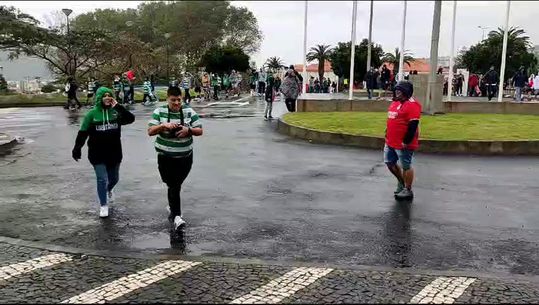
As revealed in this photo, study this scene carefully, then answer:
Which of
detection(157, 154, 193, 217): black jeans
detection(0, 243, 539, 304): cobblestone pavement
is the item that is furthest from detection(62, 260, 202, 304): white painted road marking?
detection(157, 154, 193, 217): black jeans

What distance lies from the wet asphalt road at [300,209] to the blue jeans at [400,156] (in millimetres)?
526

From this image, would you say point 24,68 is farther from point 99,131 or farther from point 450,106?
point 99,131

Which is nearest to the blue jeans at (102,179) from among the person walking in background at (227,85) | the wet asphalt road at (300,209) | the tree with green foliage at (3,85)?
the wet asphalt road at (300,209)

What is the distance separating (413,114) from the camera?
7.55 meters

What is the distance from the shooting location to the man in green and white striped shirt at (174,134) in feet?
19.8

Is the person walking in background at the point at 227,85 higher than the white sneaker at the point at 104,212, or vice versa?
the person walking in background at the point at 227,85

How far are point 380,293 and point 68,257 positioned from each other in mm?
2851

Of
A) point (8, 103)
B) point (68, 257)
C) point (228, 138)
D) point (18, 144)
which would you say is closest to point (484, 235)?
point (68, 257)

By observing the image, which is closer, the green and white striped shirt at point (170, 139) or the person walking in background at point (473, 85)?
the green and white striped shirt at point (170, 139)

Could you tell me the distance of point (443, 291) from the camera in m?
4.57

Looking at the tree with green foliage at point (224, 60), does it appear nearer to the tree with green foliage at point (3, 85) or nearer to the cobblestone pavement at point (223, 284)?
the tree with green foliage at point (3, 85)

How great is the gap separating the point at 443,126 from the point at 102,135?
1048cm

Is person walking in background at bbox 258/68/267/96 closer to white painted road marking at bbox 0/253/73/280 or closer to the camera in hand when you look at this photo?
the camera in hand

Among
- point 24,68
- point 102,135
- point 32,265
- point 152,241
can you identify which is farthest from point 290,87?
point 24,68
